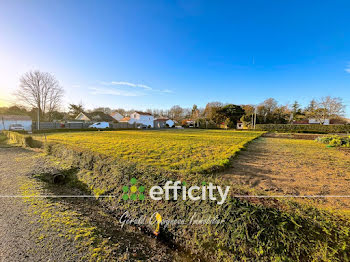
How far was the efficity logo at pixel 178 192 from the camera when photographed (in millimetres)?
2266

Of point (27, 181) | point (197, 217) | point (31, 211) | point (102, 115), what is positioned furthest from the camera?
point (102, 115)

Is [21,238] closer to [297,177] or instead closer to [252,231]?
[252,231]

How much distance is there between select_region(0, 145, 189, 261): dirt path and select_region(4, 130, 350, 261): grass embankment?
378 mm

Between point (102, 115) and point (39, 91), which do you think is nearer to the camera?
point (39, 91)


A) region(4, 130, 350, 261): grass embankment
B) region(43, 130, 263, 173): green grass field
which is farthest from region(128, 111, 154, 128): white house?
region(4, 130, 350, 261): grass embankment

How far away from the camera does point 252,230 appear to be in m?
1.75

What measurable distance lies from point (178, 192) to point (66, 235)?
1.96 m

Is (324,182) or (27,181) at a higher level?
(324,182)

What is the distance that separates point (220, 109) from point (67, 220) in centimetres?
3643

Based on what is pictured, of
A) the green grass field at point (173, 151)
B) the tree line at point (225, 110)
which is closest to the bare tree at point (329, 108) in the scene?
the tree line at point (225, 110)

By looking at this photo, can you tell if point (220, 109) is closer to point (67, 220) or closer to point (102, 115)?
point (102, 115)

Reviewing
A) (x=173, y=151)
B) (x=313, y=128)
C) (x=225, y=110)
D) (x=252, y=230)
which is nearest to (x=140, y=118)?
(x=225, y=110)

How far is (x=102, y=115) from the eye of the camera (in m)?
34.6

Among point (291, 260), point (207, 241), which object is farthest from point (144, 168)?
point (291, 260)
